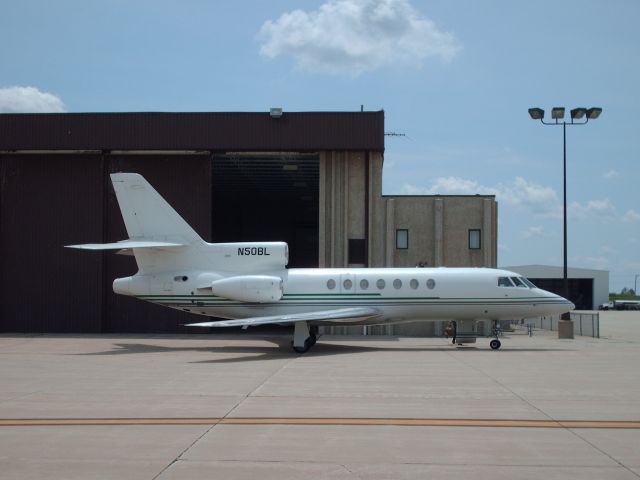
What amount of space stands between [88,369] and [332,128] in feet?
59.2

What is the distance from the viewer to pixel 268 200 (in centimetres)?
5328

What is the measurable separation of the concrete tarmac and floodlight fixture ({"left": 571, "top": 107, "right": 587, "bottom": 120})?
13116 millimetres

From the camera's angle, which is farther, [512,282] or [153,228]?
[153,228]

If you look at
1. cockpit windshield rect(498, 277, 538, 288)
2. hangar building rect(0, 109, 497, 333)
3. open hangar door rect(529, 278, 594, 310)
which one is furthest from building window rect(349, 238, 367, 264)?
open hangar door rect(529, 278, 594, 310)

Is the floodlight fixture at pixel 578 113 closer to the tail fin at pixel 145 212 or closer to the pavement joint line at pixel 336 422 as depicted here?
the tail fin at pixel 145 212

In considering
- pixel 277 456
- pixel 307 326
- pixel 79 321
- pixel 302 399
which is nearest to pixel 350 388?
pixel 302 399

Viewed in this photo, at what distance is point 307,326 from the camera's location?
2453 centimetres

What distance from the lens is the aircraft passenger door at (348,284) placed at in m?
26.3

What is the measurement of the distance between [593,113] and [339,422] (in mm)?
24990

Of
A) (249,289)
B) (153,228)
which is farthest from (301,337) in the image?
(153,228)

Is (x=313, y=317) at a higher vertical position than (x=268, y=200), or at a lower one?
lower

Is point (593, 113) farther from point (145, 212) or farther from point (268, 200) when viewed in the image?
point (268, 200)

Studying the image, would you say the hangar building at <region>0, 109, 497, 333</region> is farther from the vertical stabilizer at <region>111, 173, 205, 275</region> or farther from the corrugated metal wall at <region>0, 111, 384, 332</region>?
the vertical stabilizer at <region>111, 173, 205, 275</region>

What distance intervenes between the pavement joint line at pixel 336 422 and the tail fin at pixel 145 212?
15496 millimetres
